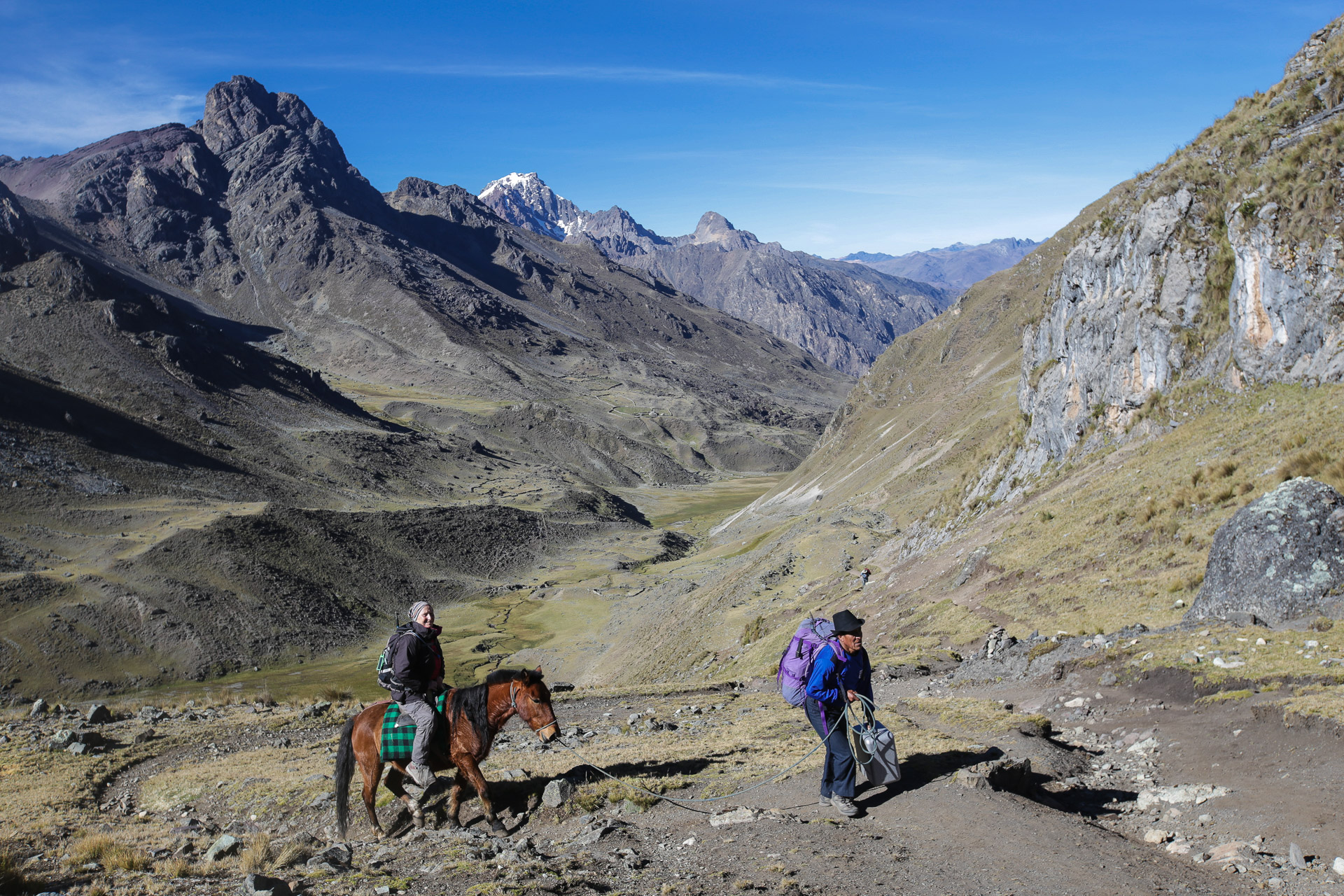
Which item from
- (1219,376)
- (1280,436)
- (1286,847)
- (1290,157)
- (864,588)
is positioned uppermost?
(1290,157)

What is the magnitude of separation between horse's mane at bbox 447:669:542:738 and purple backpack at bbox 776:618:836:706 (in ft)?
11.7

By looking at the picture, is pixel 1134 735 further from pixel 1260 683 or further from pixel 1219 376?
pixel 1219 376

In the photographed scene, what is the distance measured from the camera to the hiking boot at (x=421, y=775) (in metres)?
10.8

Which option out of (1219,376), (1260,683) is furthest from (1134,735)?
(1219,376)

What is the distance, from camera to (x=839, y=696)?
9797 mm

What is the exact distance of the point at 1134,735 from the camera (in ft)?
39.1

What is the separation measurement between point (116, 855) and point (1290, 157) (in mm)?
37883

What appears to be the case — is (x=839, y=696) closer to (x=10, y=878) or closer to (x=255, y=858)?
(x=255, y=858)

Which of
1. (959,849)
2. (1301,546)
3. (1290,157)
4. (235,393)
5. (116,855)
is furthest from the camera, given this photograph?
(235,393)

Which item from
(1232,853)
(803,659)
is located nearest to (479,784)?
(803,659)

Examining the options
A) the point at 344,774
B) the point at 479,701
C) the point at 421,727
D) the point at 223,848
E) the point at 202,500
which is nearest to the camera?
the point at 223,848

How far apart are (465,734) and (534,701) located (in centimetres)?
110

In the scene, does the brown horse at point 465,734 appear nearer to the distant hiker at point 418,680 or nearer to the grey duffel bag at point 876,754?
the distant hiker at point 418,680

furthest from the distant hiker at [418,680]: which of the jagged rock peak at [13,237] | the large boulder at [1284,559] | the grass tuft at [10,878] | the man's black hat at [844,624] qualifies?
the jagged rock peak at [13,237]
